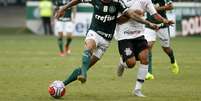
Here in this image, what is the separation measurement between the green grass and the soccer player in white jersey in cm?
58

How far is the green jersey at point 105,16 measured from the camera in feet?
48.2

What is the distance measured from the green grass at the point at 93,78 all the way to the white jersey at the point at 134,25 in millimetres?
1256

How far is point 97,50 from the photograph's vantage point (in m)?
14.9

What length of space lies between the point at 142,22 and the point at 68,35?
13501 mm

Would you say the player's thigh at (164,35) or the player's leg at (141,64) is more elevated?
the player's leg at (141,64)

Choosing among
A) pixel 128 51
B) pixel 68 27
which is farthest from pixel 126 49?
pixel 68 27

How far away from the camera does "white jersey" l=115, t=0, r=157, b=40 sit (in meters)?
15.1

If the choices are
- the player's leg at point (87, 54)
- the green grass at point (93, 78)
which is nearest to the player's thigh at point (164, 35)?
the green grass at point (93, 78)

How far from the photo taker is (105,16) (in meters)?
14.7

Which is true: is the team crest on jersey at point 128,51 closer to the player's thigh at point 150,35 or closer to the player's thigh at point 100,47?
the player's thigh at point 100,47

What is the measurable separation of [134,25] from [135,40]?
388mm

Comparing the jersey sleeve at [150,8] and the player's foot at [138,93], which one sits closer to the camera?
the player's foot at [138,93]

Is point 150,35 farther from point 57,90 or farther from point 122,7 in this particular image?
point 57,90

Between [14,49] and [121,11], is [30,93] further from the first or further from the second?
[14,49]
